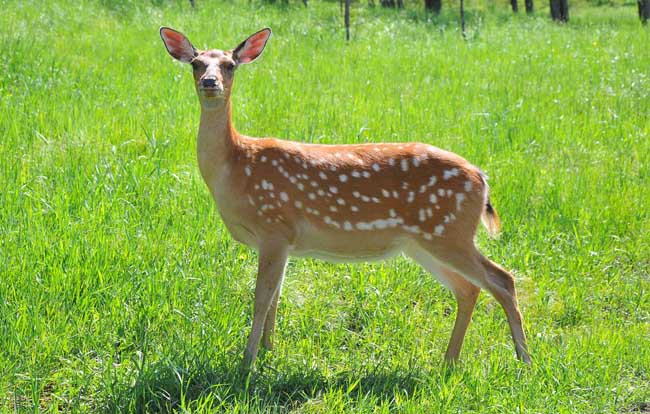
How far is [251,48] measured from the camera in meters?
4.78

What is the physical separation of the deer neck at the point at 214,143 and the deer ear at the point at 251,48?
35 centimetres

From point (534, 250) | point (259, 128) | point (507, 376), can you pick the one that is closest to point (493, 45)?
point (259, 128)

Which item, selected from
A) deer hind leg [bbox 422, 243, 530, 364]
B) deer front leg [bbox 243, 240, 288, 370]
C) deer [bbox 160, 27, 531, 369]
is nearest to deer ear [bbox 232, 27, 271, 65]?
deer [bbox 160, 27, 531, 369]

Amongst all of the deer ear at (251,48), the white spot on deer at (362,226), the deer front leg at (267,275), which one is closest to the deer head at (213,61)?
the deer ear at (251,48)

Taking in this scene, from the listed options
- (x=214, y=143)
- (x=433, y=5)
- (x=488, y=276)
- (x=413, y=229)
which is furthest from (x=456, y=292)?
(x=433, y=5)

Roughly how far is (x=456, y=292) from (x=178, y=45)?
2.15 m

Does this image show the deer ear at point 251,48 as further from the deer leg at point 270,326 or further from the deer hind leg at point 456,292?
the deer hind leg at point 456,292

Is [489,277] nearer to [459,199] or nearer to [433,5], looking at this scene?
[459,199]

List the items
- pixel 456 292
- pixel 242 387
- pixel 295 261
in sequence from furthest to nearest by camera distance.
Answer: pixel 295 261, pixel 456 292, pixel 242 387

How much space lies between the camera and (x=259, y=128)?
776cm

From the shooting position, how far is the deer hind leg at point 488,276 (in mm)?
4461

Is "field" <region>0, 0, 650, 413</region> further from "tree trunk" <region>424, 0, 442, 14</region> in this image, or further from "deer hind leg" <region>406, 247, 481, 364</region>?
"tree trunk" <region>424, 0, 442, 14</region>

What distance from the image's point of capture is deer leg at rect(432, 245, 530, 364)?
4.46 meters

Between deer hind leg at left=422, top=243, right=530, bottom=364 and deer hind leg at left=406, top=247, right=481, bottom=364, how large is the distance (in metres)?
0.18
